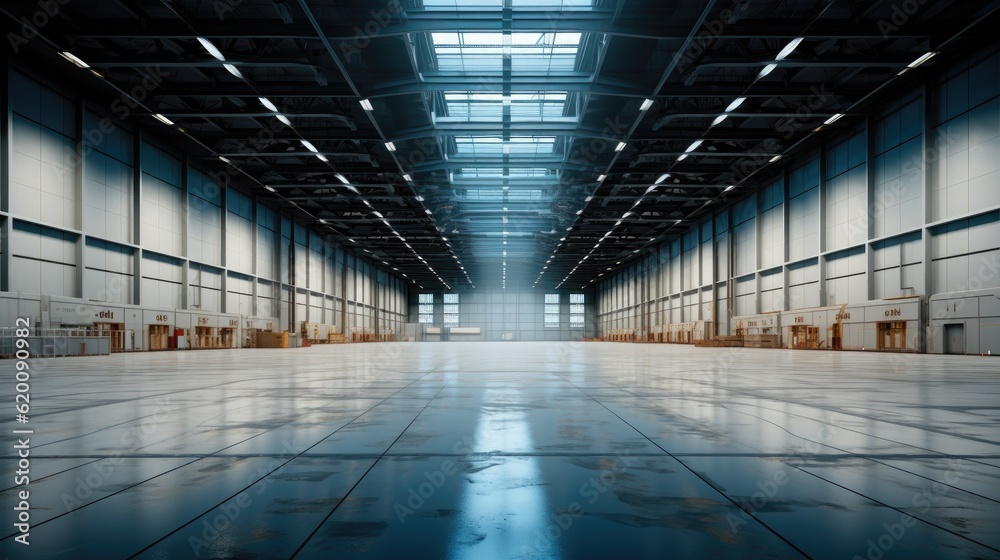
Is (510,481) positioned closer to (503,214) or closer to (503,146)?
(503,146)

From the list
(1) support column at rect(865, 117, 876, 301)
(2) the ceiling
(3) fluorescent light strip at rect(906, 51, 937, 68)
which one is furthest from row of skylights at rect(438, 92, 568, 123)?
(1) support column at rect(865, 117, 876, 301)

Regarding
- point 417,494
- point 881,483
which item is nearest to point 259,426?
point 417,494

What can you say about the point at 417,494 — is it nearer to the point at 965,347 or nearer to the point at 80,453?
the point at 80,453

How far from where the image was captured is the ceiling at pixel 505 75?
19.4 m

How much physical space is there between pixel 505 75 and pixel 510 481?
72.7ft

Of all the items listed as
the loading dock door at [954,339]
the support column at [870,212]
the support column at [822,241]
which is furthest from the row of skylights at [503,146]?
the loading dock door at [954,339]

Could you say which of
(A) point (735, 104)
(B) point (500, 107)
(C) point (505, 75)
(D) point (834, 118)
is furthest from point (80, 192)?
(D) point (834, 118)

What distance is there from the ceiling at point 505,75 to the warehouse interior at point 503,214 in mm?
154

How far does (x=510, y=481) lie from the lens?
319cm

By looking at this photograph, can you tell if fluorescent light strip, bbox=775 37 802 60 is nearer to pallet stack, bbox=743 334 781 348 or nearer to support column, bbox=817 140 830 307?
support column, bbox=817 140 830 307

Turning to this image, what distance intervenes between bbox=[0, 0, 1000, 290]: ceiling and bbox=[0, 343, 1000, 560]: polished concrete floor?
638 inches

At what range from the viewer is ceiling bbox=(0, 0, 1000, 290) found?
A: 63.8ft

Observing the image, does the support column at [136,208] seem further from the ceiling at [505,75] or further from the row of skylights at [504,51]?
the row of skylights at [504,51]

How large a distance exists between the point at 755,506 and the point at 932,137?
30.5 meters
